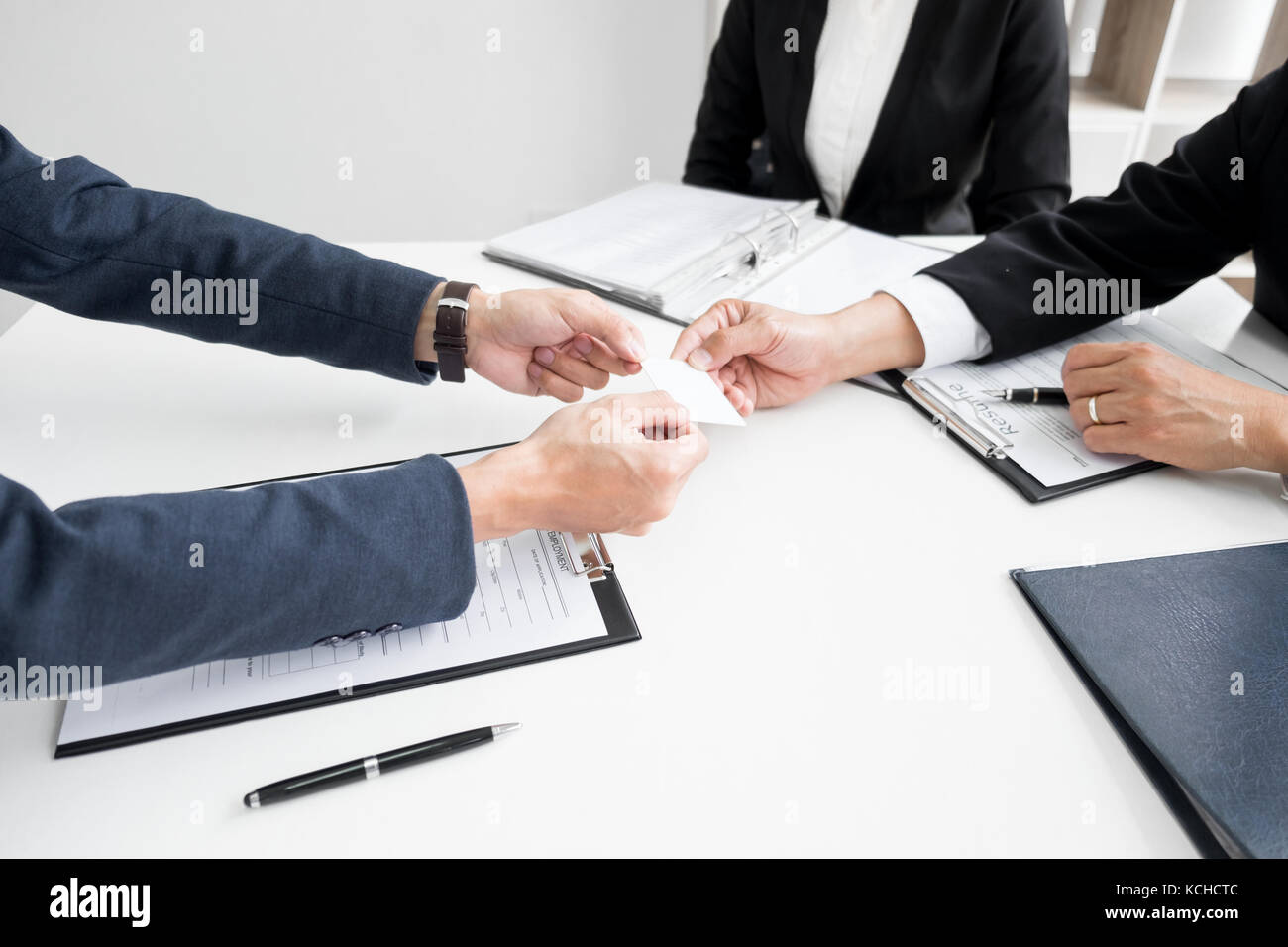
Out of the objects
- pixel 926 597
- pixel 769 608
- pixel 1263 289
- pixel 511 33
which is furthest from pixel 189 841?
pixel 511 33

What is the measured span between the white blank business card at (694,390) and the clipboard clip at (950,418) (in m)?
0.24

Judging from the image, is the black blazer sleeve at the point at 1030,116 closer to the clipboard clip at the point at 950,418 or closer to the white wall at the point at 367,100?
the clipboard clip at the point at 950,418

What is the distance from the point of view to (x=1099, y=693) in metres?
0.66

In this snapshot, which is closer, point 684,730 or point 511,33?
point 684,730

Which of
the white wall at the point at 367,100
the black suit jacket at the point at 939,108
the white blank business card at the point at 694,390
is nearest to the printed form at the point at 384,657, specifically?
the white blank business card at the point at 694,390

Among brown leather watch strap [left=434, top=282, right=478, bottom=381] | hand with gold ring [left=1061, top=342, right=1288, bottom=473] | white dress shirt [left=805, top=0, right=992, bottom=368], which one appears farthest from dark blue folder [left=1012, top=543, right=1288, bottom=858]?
white dress shirt [left=805, top=0, right=992, bottom=368]

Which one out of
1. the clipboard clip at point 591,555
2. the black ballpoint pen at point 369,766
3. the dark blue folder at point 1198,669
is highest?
the dark blue folder at point 1198,669

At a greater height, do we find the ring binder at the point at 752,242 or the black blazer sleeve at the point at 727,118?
the black blazer sleeve at the point at 727,118

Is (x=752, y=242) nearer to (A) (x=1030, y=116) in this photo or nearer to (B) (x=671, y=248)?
(B) (x=671, y=248)

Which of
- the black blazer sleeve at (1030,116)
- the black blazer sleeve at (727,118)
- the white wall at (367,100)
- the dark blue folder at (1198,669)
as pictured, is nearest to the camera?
the dark blue folder at (1198,669)

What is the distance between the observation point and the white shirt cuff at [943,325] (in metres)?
1.06

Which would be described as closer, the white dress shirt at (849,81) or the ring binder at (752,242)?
the ring binder at (752,242)
